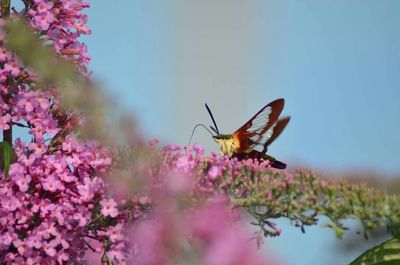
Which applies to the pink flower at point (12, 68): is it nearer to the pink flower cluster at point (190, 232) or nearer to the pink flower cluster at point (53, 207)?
the pink flower cluster at point (53, 207)

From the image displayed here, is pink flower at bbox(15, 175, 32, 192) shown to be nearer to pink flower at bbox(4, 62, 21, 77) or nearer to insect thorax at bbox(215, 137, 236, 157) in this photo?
pink flower at bbox(4, 62, 21, 77)

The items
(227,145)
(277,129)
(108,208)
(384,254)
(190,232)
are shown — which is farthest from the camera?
(227,145)

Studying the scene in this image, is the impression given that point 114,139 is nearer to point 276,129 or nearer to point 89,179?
point 89,179

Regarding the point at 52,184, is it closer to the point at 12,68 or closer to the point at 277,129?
the point at 12,68

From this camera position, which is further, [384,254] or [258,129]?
[258,129]

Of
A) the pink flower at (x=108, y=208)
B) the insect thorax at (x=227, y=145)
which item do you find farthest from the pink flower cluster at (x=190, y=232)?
the insect thorax at (x=227, y=145)

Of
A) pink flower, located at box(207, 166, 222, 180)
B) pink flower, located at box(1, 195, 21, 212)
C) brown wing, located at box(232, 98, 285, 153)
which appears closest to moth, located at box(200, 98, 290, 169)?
brown wing, located at box(232, 98, 285, 153)

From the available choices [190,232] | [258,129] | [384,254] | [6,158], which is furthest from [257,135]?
[190,232]
